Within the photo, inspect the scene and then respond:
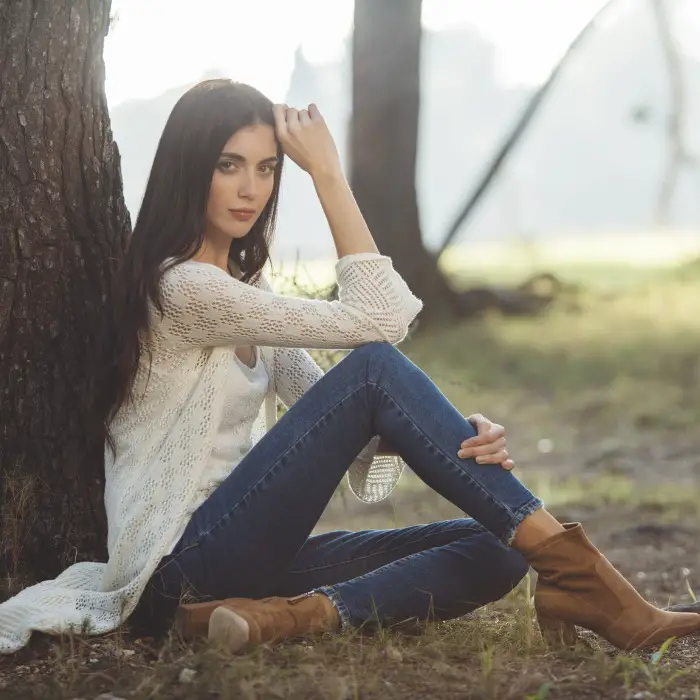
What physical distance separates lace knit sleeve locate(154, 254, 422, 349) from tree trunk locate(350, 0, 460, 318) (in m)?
5.66

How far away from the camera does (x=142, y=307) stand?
2637 mm

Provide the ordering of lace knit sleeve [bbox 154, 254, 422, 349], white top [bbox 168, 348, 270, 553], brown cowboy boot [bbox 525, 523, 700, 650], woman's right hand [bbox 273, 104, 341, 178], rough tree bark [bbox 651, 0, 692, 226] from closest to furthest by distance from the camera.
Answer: brown cowboy boot [bbox 525, 523, 700, 650] → lace knit sleeve [bbox 154, 254, 422, 349] → white top [bbox 168, 348, 270, 553] → woman's right hand [bbox 273, 104, 341, 178] → rough tree bark [bbox 651, 0, 692, 226]

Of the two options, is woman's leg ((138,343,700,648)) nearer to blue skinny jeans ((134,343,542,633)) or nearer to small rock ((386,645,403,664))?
blue skinny jeans ((134,343,542,633))

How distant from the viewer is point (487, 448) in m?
2.52

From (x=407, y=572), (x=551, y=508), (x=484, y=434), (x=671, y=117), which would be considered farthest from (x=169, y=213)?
(x=671, y=117)

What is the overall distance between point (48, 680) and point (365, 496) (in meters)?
0.95

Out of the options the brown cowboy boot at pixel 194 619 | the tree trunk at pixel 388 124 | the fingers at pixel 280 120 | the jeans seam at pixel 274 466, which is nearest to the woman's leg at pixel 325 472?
the jeans seam at pixel 274 466

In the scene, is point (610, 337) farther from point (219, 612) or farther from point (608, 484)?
point (219, 612)

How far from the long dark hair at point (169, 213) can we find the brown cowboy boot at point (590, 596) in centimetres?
106

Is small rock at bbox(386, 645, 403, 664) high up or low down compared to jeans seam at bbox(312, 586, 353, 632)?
down

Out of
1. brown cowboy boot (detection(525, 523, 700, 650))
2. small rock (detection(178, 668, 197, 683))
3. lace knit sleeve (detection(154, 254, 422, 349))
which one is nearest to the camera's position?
small rock (detection(178, 668, 197, 683))

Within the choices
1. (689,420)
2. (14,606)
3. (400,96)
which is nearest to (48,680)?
(14,606)

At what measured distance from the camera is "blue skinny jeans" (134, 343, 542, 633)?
254 centimetres

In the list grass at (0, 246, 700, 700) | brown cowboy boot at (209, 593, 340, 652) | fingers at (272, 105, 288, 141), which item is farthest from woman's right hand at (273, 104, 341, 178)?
grass at (0, 246, 700, 700)
